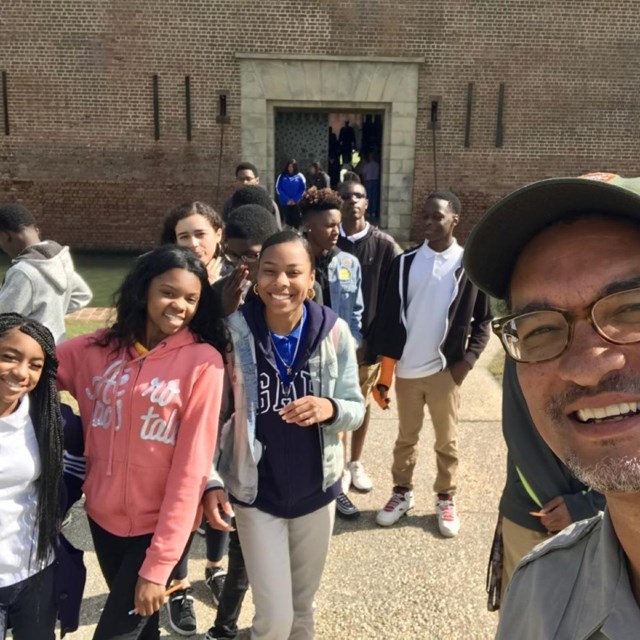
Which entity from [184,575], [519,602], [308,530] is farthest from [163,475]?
[519,602]

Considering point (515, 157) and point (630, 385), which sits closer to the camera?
point (630, 385)

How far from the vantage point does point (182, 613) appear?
118 inches

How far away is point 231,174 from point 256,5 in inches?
132

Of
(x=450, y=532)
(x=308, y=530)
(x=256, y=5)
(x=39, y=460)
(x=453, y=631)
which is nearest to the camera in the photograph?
(x=39, y=460)

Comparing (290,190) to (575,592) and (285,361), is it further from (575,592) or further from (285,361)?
(575,592)

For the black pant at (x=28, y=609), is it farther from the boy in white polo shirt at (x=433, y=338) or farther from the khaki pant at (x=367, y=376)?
the khaki pant at (x=367, y=376)

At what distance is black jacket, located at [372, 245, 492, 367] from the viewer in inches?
151

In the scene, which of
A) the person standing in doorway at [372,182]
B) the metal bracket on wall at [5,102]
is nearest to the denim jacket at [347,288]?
the person standing in doorway at [372,182]

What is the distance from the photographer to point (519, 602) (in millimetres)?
1202

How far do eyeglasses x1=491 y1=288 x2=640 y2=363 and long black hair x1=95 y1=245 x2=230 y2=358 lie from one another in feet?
4.68

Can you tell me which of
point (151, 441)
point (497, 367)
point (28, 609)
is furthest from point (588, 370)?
point (497, 367)

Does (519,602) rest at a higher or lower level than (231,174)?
higher

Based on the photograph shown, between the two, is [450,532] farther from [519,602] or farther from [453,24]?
[453,24]

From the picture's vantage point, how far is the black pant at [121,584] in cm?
211
